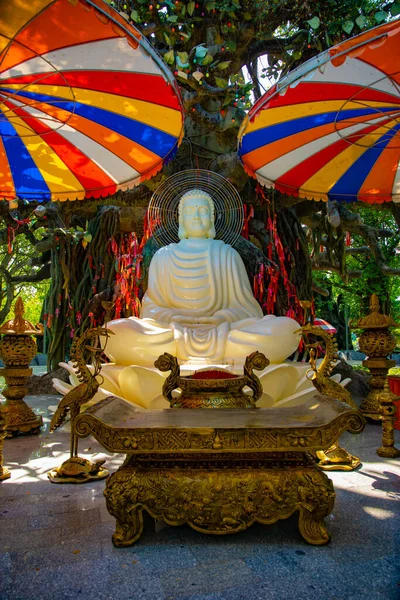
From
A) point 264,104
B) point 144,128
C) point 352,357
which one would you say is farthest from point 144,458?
point 352,357

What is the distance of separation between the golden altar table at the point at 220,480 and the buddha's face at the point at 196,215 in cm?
402

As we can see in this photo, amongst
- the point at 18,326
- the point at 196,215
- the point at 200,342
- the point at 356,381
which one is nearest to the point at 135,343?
the point at 200,342

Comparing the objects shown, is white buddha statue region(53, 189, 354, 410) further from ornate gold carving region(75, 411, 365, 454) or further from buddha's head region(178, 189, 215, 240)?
ornate gold carving region(75, 411, 365, 454)

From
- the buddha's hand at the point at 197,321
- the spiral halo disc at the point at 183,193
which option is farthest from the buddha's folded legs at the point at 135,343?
the spiral halo disc at the point at 183,193

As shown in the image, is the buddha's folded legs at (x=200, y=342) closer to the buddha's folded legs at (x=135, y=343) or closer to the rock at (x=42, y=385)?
the buddha's folded legs at (x=135, y=343)

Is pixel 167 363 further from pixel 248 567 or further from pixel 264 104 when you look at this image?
pixel 264 104

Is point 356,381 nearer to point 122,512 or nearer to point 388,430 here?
point 388,430

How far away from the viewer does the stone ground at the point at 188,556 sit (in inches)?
63.1

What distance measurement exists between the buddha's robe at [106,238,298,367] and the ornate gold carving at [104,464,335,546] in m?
2.41

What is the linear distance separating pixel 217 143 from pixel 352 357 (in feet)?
45.4

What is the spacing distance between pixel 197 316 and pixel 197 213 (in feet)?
4.33

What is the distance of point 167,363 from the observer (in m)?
2.63

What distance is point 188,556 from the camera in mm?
1882

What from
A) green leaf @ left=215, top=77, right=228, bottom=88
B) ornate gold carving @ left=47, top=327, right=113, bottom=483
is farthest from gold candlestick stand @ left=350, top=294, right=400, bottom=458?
ornate gold carving @ left=47, top=327, right=113, bottom=483
